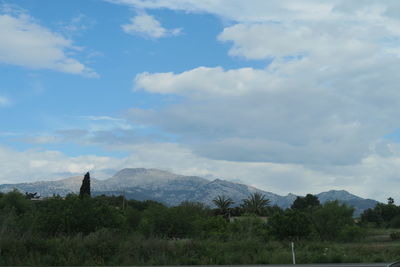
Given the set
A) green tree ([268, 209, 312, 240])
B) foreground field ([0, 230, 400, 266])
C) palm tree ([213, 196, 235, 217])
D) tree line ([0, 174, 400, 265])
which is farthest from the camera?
palm tree ([213, 196, 235, 217])

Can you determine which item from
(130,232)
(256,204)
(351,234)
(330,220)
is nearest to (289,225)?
(351,234)

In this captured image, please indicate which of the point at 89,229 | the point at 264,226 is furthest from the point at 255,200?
the point at 89,229

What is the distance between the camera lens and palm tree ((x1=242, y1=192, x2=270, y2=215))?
360 ft

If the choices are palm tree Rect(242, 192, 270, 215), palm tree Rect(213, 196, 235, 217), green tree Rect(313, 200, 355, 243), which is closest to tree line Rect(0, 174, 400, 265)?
green tree Rect(313, 200, 355, 243)

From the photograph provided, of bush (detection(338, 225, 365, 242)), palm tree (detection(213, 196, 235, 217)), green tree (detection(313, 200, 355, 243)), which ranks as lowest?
bush (detection(338, 225, 365, 242))

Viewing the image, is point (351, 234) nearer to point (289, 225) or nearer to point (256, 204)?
point (289, 225)

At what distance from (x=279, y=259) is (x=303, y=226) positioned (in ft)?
140

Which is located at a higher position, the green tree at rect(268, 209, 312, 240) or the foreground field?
the green tree at rect(268, 209, 312, 240)

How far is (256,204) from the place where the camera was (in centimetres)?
11088

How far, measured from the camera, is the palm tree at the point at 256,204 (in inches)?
4323

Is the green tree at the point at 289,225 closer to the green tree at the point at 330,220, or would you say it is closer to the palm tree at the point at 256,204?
the green tree at the point at 330,220

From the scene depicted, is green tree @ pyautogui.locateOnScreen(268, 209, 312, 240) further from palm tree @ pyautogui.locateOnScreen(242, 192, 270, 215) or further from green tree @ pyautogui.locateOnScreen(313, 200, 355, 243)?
palm tree @ pyautogui.locateOnScreen(242, 192, 270, 215)

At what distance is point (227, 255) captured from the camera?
2244 centimetres

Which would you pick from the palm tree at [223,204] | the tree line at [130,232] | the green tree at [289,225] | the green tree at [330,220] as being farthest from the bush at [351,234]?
the palm tree at [223,204]
